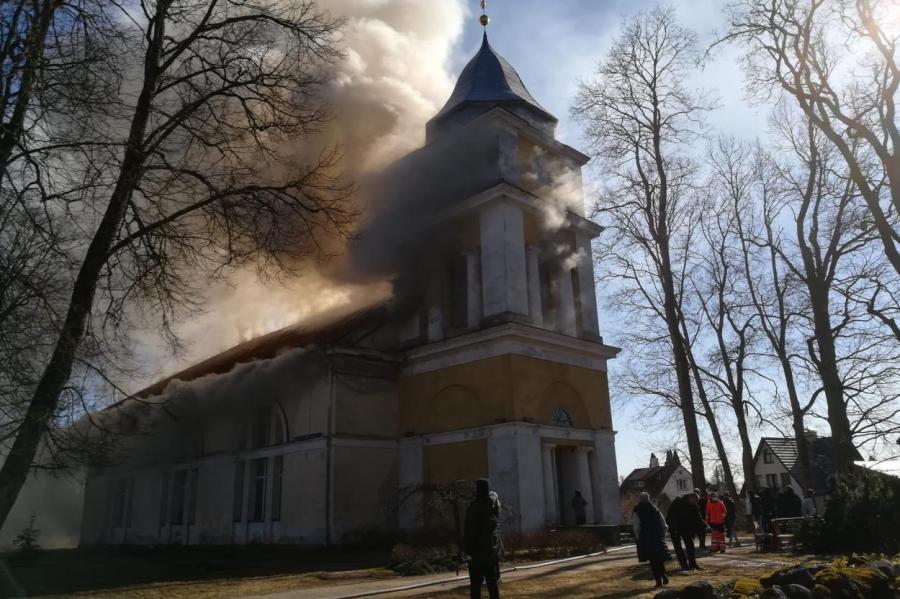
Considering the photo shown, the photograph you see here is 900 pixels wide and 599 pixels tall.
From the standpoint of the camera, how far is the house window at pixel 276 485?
23250 millimetres

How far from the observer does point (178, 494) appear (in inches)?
1135

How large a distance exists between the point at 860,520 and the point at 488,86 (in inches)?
809

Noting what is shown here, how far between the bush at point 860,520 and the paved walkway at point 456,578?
138 centimetres

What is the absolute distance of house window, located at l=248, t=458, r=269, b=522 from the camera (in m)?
24.2

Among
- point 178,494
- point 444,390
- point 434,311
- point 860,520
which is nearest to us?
point 860,520

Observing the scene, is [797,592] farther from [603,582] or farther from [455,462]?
[455,462]

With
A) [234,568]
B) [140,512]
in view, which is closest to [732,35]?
[234,568]

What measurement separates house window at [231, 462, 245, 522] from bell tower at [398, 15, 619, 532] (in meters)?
6.36

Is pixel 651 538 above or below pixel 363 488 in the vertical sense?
below

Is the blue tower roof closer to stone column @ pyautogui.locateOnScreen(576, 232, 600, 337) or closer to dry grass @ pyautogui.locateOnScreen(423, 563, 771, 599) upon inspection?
stone column @ pyautogui.locateOnScreen(576, 232, 600, 337)

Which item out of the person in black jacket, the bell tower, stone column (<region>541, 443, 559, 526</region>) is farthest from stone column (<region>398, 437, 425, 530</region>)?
the person in black jacket

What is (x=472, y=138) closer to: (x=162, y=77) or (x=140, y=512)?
(x=162, y=77)

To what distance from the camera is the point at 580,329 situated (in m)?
25.7

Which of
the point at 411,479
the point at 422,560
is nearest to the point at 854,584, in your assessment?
the point at 422,560
